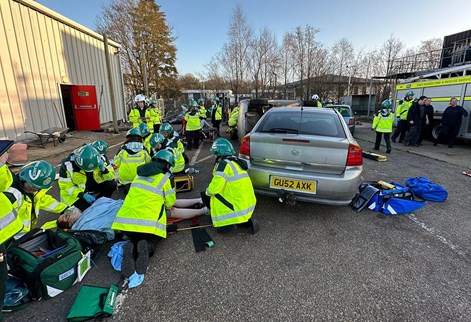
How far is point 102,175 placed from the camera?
3.81 m

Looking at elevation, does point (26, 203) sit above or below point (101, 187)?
above

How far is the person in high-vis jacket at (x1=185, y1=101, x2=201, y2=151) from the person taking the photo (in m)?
8.04

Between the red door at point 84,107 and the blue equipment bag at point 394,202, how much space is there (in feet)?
42.7

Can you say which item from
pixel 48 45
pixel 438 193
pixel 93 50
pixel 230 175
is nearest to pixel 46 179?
pixel 230 175

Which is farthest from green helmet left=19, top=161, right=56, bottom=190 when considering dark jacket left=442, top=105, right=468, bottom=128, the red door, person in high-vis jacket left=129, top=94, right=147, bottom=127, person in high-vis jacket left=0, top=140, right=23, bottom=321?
the red door

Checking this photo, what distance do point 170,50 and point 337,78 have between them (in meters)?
21.7

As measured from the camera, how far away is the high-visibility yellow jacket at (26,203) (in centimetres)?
204

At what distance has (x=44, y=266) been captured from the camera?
2.02 metres

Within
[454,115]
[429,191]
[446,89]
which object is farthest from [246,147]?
[446,89]

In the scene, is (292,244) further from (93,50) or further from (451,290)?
(93,50)

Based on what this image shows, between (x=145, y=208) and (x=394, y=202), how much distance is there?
3.61 meters

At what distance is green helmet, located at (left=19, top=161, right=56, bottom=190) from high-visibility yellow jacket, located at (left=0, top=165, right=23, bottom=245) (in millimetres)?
486

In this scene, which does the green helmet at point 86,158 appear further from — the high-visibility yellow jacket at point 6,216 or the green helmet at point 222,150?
the green helmet at point 222,150

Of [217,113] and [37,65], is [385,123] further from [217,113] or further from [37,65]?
[37,65]
